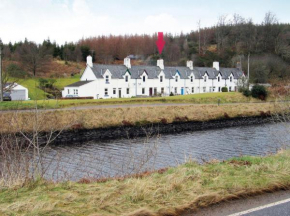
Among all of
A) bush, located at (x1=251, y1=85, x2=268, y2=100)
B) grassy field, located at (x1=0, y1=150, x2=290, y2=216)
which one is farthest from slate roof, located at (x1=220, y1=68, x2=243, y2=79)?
grassy field, located at (x1=0, y1=150, x2=290, y2=216)

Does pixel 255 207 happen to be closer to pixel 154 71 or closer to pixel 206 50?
pixel 154 71

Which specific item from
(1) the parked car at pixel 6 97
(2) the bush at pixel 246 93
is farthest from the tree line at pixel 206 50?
(1) the parked car at pixel 6 97

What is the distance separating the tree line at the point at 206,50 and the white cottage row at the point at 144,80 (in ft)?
31.5

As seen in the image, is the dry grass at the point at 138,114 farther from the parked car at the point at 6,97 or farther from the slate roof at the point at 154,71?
the slate roof at the point at 154,71

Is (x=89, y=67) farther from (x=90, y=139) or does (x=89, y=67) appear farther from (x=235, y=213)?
(x=235, y=213)

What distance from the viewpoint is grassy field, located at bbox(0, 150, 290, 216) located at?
5656 mm

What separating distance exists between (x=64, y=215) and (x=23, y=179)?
2456 millimetres

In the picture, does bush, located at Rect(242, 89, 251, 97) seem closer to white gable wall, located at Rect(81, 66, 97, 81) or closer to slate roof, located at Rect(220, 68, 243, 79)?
slate roof, located at Rect(220, 68, 243, 79)

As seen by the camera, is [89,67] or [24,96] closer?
[24,96]

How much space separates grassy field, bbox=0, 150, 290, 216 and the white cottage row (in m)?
49.1

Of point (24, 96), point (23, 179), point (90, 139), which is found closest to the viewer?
point (23, 179)

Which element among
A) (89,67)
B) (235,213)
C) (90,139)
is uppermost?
(89,67)

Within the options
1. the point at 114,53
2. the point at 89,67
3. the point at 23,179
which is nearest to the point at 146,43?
the point at 114,53

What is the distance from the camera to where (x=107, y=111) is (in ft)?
109
